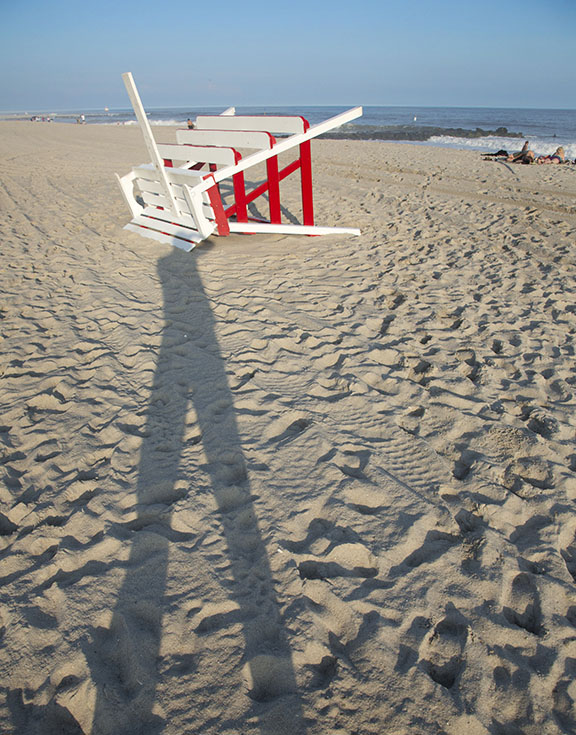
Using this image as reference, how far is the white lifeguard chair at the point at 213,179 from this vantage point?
500 centimetres

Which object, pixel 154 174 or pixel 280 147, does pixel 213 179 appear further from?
pixel 154 174

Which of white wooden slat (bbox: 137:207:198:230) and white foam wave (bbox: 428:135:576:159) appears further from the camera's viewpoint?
white foam wave (bbox: 428:135:576:159)

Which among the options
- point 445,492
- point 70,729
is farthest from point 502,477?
point 70,729

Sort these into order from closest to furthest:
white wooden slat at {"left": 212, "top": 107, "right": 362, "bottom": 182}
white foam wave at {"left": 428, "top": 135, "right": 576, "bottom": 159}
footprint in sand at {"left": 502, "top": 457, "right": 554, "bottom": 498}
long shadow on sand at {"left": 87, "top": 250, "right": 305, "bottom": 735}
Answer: long shadow on sand at {"left": 87, "top": 250, "right": 305, "bottom": 735}
footprint in sand at {"left": 502, "top": 457, "right": 554, "bottom": 498}
white wooden slat at {"left": 212, "top": 107, "right": 362, "bottom": 182}
white foam wave at {"left": 428, "top": 135, "right": 576, "bottom": 159}

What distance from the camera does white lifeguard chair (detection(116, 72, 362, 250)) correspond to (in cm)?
500

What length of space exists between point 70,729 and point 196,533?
2.51ft

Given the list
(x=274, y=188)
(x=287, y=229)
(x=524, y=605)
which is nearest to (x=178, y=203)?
(x=274, y=188)

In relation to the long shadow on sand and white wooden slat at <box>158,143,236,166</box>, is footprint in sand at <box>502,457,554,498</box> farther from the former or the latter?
white wooden slat at <box>158,143,236,166</box>

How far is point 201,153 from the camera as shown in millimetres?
5633

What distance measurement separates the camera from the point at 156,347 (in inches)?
135

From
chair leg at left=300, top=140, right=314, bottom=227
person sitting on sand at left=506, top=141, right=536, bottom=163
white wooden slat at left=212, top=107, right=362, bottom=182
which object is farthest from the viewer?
person sitting on sand at left=506, top=141, right=536, bottom=163

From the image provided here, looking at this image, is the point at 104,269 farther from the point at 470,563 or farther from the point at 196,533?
the point at 470,563

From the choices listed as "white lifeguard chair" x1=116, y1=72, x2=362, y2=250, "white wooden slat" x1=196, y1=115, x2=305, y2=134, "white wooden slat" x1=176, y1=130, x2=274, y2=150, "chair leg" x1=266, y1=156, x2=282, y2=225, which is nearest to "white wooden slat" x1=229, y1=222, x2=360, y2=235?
"white lifeguard chair" x1=116, y1=72, x2=362, y2=250

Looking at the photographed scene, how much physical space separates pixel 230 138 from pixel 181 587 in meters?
5.86
